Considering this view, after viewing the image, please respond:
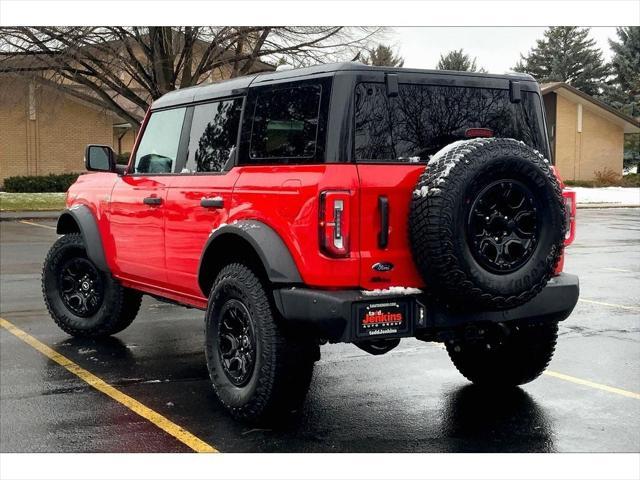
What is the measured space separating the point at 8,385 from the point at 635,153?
52391 millimetres

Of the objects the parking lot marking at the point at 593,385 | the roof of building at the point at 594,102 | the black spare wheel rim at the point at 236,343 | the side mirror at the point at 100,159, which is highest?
the roof of building at the point at 594,102

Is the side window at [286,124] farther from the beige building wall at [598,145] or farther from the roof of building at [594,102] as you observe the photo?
the beige building wall at [598,145]

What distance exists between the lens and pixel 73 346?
7148 millimetres

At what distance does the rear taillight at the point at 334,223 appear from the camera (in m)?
4.39

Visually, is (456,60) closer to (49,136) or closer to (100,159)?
(49,136)

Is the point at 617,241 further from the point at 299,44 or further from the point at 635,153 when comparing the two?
the point at 635,153

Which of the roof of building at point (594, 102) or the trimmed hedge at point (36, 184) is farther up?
the roof of building at point (594, 102)

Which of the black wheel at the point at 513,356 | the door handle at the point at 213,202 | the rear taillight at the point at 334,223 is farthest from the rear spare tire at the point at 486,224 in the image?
the door handle at the point at 213,202

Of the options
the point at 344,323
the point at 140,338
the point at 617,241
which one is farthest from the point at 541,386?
the point at 617,241

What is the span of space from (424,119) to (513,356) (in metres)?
1.84

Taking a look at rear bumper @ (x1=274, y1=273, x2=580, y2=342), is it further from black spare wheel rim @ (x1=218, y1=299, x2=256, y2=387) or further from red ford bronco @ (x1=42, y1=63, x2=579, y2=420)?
black spare wheel rim @ (x1=218, y1=299, x2=256, y2=387)

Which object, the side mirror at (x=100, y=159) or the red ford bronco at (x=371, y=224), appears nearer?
the red ford bronco at (x=371, y=224)

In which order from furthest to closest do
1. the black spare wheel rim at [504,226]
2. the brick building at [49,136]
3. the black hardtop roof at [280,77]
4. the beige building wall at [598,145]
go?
the beige building wall at [598,145], the brick building at [49,136], the black hardtop roof at [280,77], the black spare wheel rim at [504,226]

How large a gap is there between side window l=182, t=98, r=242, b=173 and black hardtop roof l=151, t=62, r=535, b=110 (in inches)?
3.3
